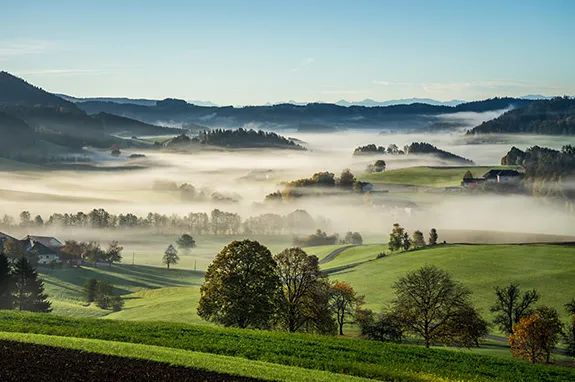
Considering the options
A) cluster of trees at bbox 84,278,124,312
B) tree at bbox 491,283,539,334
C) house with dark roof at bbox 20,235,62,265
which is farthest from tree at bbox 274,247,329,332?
house with dark roof at bbox 20,235,62,265

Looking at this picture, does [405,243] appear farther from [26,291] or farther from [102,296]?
[26,291]

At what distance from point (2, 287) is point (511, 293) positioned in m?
69.2

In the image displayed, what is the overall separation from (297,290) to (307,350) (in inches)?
865

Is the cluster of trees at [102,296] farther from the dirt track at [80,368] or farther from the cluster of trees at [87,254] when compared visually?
the dirt track at [80,368]

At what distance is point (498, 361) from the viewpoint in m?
39.8

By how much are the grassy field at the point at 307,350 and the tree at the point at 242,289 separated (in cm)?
1024

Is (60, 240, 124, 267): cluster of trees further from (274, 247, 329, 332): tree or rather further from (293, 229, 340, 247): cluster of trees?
(274, 247, 329, 332): tree

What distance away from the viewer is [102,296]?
109 meters

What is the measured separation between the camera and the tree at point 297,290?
2238 inches

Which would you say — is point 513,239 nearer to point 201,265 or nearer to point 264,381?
point 201,265

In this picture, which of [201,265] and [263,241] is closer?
[201,265]

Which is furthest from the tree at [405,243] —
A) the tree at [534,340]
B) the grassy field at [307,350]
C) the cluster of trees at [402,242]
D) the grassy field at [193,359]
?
the grassy field at [193,359]

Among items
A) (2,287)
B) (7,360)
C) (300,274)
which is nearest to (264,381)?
(7,360)

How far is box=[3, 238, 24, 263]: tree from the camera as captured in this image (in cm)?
14100
